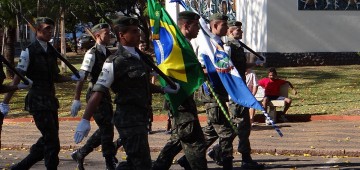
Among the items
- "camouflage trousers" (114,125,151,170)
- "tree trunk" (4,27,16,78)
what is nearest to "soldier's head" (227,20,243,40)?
"camouflage trousers" (114,125,151,170)

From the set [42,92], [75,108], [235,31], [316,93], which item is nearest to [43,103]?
[42,92]

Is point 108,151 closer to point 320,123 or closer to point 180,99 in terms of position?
point 180,99

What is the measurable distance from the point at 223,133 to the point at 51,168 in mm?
2000

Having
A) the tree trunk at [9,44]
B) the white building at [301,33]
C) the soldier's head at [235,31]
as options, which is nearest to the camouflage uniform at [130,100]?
the soldier's head at [235,31]

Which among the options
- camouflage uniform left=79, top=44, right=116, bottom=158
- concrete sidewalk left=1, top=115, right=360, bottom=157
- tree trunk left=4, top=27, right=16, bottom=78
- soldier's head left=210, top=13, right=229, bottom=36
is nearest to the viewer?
soldier's head left=210, top=13, right=229, bottom=36

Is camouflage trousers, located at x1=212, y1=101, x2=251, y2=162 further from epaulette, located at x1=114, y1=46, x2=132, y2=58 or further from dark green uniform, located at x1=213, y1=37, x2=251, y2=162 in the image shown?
epaulette, located at x1=114, y1=46, x2=132, y2=58

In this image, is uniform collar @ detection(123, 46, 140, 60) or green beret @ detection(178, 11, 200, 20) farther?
green beret @ detection(178, 11, 200, 20)

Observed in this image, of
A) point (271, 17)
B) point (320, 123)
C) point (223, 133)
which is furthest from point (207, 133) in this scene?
point (271, 17)

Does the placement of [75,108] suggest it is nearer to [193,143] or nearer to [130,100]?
[193,143]

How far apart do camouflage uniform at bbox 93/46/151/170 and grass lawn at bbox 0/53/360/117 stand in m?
10.4

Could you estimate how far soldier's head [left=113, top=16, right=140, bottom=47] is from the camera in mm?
7266

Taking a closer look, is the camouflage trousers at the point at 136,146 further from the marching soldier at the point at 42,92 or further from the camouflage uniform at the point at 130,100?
the marching soldier at the point at 42,92

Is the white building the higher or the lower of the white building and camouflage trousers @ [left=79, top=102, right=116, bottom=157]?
the lower

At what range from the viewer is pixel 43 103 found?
9.26 metres
